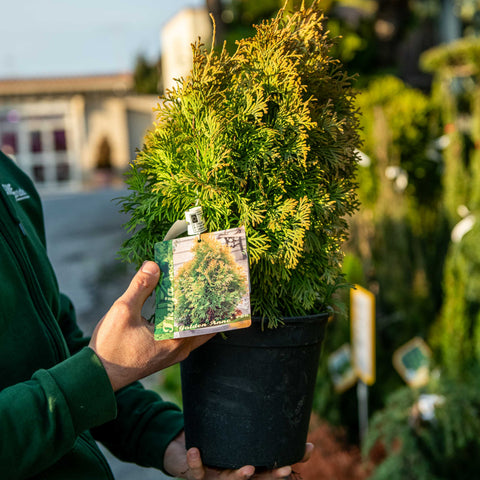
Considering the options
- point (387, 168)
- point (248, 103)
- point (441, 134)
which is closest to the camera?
point (248, 103)

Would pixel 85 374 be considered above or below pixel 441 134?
below

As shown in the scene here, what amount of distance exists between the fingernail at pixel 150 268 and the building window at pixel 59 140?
2049cm

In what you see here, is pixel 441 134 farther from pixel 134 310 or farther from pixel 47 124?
pixel 47 124

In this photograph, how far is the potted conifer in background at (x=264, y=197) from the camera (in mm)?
966

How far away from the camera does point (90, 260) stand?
26.3 ft

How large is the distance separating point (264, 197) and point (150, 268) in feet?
0.72

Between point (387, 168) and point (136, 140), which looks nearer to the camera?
point (387, 168)

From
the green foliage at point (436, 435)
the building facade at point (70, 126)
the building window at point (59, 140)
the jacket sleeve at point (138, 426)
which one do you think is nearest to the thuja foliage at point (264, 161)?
the jacket sleeve at point (138, 426)

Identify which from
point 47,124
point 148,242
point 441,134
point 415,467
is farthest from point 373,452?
point 47,124

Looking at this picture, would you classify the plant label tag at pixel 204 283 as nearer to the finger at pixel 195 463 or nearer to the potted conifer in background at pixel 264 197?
the potted conifer in background at pixel 264 197

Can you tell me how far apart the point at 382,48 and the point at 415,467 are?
754 cm

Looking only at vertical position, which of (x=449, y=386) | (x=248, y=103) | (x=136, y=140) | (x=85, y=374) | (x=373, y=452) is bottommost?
(x=373, y=452)

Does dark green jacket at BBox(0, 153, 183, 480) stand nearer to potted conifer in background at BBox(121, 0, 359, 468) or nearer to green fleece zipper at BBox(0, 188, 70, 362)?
green fleece zipper at BBox(0, 188, 70, 362)

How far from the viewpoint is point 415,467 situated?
9.59ft
